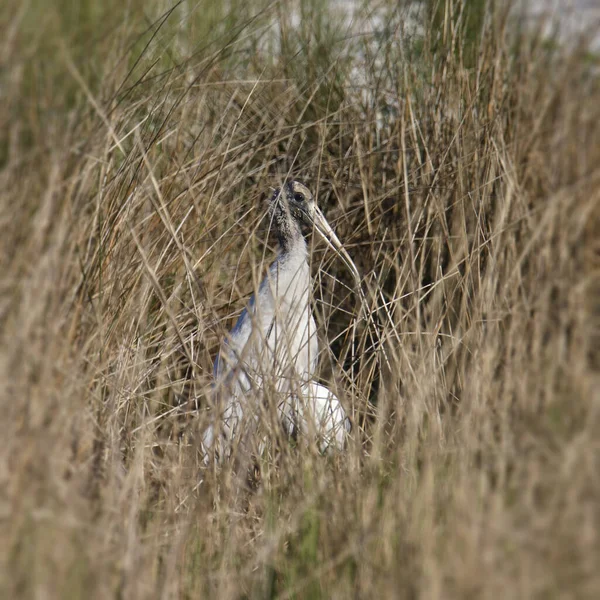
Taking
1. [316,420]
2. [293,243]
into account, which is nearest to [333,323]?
[293,243]

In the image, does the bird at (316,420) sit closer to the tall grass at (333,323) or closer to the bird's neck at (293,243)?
Answer: the tall grass at (333,323)

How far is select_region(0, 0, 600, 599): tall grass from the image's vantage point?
1.85 meters

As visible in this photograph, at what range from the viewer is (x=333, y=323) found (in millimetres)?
4012

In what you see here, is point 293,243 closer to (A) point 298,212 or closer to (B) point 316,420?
(A) point 298,212

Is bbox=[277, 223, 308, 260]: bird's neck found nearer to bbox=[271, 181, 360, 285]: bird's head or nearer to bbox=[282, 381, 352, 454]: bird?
bbox=[271, 181, 360, 285]: bird's head

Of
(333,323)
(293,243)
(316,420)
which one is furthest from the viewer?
(333,323)

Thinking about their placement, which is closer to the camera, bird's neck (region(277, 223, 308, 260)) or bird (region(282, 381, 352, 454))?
bird (region(282, 381, 352, 454))

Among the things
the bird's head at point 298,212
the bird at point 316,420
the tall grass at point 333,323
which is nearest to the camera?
the tall grass at point 333,323

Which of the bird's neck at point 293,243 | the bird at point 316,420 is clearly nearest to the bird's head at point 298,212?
the bird's neck at point 293,243

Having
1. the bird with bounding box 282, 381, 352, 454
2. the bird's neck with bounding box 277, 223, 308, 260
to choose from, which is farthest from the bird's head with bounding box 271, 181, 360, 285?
the bird with bounding box 282, 381, 352, 454

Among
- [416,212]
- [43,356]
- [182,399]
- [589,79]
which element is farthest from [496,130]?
[43,356]

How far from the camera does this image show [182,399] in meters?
3.62

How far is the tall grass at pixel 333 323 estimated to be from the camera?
6.08ft

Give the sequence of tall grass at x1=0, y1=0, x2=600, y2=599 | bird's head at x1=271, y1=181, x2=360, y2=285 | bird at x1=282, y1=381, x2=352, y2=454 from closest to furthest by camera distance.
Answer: tall grass at x1=0, y1=0, x2=600, y2=599, bird at x1=282, y1=381, x2=352, y2=454, bird's head at x1=271, y1=181, x2=360, y2=285
